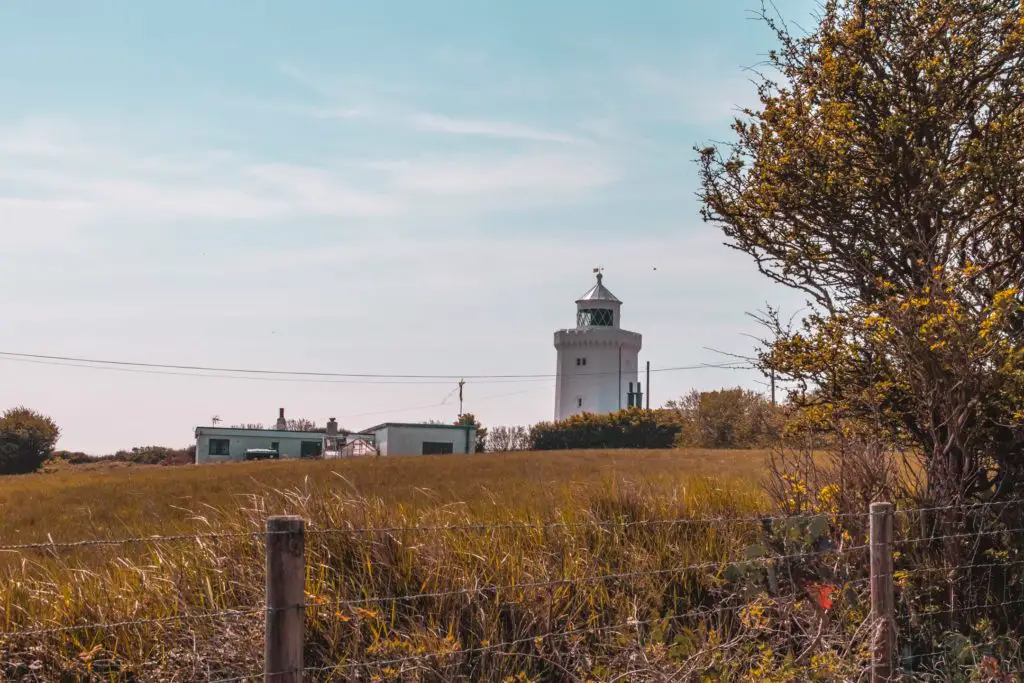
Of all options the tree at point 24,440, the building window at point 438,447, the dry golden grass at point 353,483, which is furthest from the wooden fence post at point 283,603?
the tree at point 24,440

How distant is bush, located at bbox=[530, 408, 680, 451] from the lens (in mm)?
60062

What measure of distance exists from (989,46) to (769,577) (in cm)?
543

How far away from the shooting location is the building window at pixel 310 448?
206 feet

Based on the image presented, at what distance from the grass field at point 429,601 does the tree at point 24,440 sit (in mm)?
57350

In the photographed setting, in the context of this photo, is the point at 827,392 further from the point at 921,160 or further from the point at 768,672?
the point at 768,672

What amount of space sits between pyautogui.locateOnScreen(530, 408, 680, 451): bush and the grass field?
168ft

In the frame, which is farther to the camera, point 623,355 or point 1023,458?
point 623,355

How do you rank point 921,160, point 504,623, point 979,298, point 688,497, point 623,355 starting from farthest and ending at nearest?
point 623,355 < point 688,497 < point 921,160 < point 979,298 < point 504,623

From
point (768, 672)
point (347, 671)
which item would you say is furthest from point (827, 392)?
point (347, 671)

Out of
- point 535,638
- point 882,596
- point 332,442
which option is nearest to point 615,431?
point 332,442

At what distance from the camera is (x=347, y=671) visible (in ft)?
20.7

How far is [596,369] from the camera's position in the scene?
76.4m

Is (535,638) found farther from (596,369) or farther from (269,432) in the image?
(596,369)

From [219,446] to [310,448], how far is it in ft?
18.1
